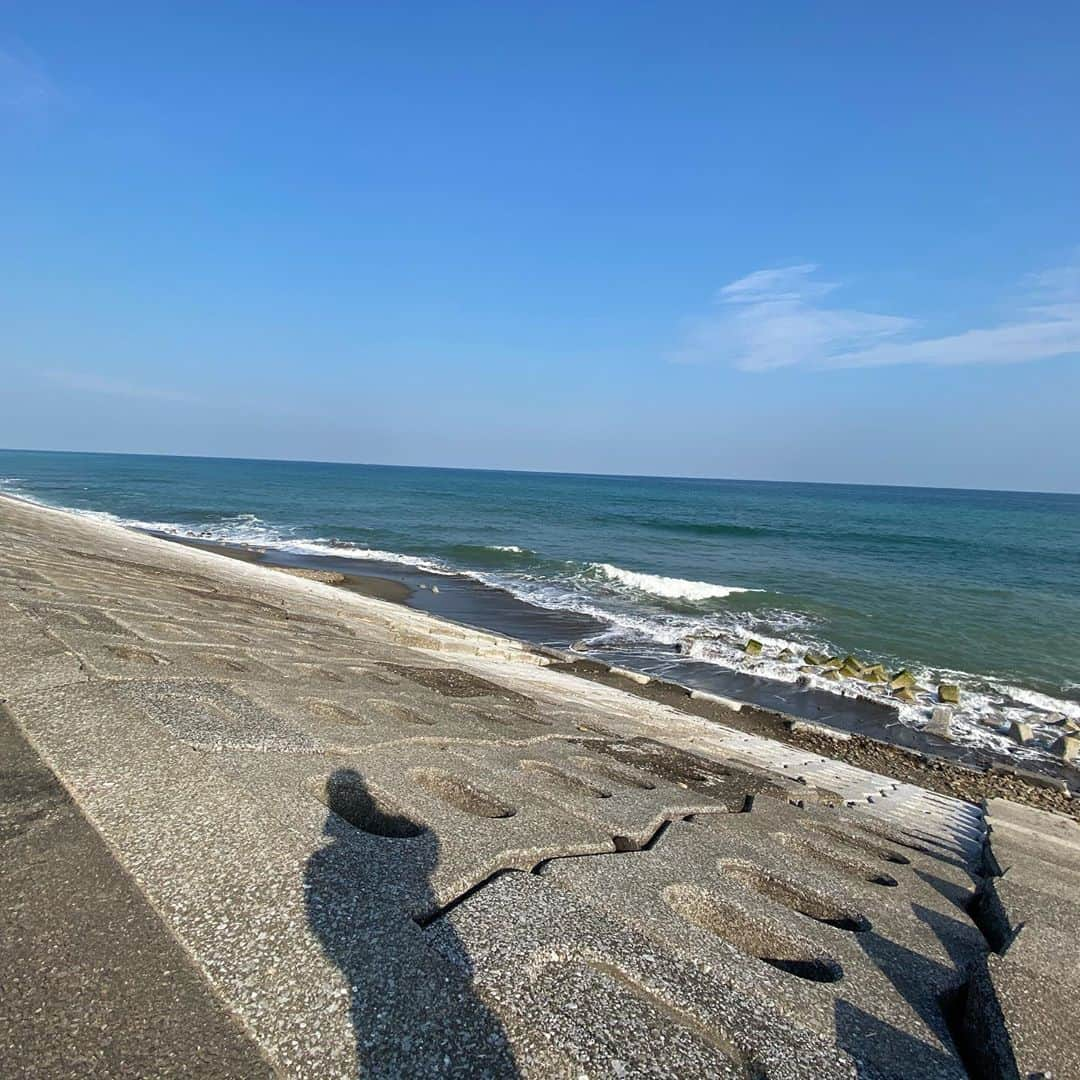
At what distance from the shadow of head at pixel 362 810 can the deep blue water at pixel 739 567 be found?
49.5 ft

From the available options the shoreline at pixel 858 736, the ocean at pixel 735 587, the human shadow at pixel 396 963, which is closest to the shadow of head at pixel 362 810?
the human shadow at pixel 396 963

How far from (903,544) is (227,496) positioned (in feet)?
233

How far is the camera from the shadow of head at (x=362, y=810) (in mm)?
4234

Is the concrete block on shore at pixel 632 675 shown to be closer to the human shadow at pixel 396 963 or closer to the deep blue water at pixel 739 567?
the deep blue water at pixel 739 567

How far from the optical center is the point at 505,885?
3529 millimetres

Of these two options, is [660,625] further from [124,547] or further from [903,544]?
[903,544]

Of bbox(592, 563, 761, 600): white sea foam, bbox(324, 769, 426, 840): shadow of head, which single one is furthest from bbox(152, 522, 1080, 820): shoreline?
bbox(324, 769, 426, 840): shadow of head

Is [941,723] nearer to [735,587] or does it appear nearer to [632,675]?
[632,675]

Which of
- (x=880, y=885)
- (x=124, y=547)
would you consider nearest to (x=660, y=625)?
(x=880, y=885)

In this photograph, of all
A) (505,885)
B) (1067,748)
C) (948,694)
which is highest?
(505,885)

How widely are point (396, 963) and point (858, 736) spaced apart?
13.5m

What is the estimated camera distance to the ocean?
17.6 metres

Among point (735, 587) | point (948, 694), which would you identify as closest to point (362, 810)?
point (948, 694)

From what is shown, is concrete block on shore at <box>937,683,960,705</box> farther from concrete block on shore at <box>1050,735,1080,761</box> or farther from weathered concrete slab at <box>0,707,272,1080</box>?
weathered concrete slab at <box>0,707,272,1080</box>
